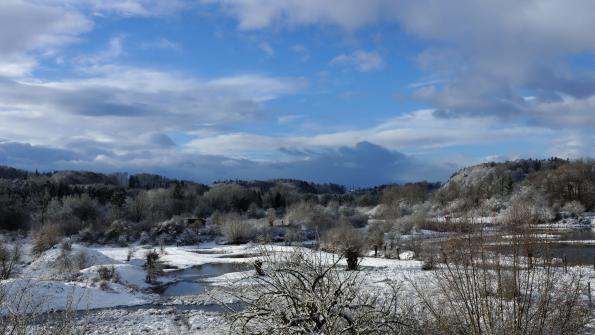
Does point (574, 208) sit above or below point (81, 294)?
above

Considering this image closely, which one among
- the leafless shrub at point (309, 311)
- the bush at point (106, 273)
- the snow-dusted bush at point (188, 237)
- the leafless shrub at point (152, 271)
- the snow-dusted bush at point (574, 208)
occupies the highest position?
the leafless shrub at point (309, 311)

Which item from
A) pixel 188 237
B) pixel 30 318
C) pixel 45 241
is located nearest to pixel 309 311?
pixel 30 318

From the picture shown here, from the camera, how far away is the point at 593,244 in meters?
43.5

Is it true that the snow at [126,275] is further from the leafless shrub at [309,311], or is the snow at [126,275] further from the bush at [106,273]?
the leafless shrub at [309,311]

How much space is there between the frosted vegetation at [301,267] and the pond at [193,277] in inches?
7.7

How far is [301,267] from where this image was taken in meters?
6.69

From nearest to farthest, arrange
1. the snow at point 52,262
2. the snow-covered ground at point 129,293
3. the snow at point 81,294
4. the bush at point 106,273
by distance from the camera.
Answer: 1. the snow-covered ground at point 129,293
2. the snow at point 81,294
3. the bush at point 106,273
4. the snow at point 52,262

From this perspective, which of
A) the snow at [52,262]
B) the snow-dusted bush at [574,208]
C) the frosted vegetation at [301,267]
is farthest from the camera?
the snow-dusted bush at [574,208]

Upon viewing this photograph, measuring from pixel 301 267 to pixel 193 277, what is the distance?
2894 centimetres

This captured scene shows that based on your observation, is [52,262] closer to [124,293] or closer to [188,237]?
[124,293]

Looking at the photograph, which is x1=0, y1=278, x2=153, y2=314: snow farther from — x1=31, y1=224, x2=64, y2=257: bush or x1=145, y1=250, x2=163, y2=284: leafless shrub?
x1=31, y1=224, x2=64, y2=257: bush

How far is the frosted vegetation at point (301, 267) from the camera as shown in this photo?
22.6 ft

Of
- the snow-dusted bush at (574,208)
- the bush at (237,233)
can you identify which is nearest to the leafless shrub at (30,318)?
the bush at (237,233)

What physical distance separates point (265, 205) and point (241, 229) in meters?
48.8
